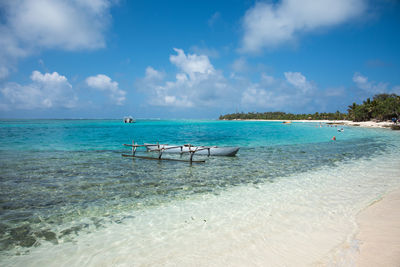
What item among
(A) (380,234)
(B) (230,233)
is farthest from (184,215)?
(A) (380,234)

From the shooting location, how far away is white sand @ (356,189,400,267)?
4344 mm

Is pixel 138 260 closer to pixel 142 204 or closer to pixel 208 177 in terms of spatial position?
pixel 142 204

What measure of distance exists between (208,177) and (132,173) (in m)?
4.85

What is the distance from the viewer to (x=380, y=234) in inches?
212

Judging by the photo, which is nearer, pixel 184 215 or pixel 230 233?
pixel 230 233

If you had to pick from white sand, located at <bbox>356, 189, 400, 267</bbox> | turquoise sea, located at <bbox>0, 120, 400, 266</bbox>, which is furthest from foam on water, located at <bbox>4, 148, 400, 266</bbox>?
white sand, located at <bbox>356, 189, 400, 267</bbox>

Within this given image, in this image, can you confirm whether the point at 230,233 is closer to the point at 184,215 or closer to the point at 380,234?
the point at 184,215

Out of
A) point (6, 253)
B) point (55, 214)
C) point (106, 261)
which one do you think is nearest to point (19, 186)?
point (55, 214)

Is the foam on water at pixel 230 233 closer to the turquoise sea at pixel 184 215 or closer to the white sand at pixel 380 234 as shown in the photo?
the turquoise sea at pixel 184 215

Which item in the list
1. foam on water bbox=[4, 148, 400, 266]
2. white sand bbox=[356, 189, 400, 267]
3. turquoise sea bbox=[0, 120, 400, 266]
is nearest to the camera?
white sand bbox=[356, 189, 400, 267]

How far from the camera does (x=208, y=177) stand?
12.5 metres

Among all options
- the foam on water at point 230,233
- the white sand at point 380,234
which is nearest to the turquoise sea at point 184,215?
the foam on water at point 230,233

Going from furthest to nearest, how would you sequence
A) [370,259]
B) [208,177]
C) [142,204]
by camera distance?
[208,177]
[142,204]
[370,259]

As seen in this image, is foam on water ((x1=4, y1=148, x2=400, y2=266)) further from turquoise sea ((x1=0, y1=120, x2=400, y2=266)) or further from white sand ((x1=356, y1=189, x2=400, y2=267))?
white sand ((x1=356, y1=189, x2=400, y2=267))
